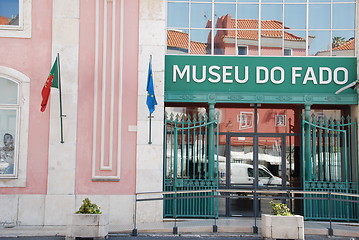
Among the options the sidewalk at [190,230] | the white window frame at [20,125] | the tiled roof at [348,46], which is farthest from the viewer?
the tiled roof at [348,46]

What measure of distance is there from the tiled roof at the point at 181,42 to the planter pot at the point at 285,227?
4.94 meters

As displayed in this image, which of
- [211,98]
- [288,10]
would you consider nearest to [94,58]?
[211,98]

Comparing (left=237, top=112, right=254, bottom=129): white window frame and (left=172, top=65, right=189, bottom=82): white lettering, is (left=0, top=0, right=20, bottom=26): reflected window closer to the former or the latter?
(left=172, top=65, right=189, bottom=82): white lettering

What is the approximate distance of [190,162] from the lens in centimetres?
1240

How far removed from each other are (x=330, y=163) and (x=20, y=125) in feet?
26.2

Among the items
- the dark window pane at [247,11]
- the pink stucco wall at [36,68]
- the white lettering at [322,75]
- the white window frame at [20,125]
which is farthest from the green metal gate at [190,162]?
the white window frame at [20,125]

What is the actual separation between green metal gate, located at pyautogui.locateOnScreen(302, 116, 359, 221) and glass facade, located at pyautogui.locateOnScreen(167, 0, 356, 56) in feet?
6.56

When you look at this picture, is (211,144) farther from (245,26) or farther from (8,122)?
(8,122)

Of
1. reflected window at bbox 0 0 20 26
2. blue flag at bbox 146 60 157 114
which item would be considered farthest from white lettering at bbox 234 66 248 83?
reflected window at bbox 0 0 20 26

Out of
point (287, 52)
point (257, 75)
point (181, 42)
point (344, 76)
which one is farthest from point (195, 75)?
point (344, 76)

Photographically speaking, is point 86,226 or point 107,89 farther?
point 107,89

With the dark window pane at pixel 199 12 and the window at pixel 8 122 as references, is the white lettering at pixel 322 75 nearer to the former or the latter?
the dark window pane at pixel 199 12

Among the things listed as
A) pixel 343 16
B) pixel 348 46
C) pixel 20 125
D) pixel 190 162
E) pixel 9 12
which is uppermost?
pixel 343 16

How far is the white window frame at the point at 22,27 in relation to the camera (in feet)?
39.4
